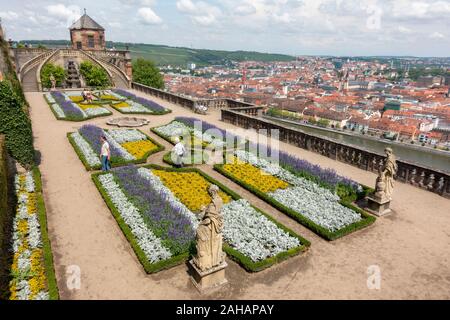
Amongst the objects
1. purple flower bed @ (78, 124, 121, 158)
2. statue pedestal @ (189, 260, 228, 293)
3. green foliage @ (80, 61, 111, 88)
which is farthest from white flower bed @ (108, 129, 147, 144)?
green foliage @ (80, 61, 111, 88)

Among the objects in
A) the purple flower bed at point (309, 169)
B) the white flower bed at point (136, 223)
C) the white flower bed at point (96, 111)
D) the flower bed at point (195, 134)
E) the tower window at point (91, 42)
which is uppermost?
the tower window at point (91, 42)

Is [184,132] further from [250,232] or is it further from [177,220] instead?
[250,232]

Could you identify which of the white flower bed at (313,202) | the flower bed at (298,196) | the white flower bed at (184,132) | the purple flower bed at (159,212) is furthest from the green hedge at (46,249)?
the white flower bed at (184,132)

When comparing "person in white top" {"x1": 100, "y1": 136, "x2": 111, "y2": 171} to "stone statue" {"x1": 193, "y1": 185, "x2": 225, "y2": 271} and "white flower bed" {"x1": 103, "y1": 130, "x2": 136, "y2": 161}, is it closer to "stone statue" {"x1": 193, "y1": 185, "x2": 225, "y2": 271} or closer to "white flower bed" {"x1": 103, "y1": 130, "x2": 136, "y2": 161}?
"white flower bed" {"x1": 103, "y1": 130, "x2": 136, "y2": 161}

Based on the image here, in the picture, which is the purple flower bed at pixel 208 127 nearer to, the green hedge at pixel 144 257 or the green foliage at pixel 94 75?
the green hedge at pixel 144 257

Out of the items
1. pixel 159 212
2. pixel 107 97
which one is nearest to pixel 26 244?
pixel 159 212

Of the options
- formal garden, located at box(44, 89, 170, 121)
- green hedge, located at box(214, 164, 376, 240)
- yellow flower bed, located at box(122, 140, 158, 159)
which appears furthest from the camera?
formal garden, located at box(44, 89, 170, 121)
